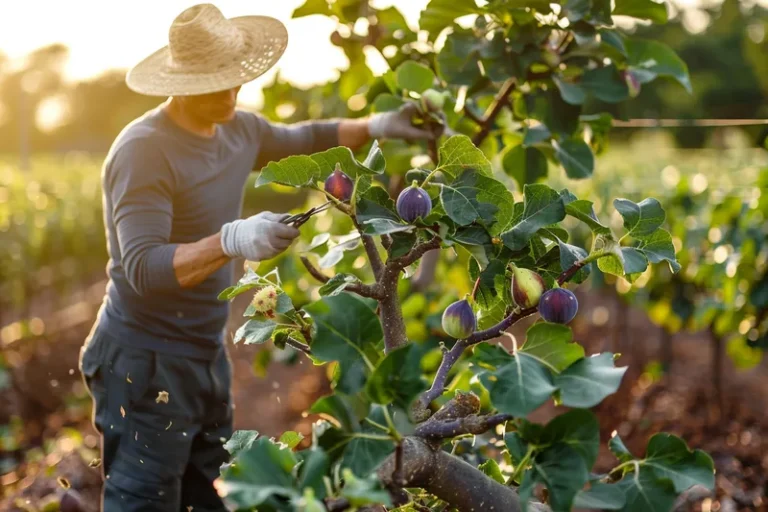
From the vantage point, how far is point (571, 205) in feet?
4.02

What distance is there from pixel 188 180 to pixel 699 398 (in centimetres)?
399

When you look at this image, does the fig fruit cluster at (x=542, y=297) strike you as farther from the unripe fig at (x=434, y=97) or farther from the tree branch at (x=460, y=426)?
the unripe fig at (x=434, y=97)

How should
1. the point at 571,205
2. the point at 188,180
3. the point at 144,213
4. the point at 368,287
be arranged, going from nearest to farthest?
1. the point at 571,205
2. the point at 368,287
3. the point at 144,213
4. the point at 188,180

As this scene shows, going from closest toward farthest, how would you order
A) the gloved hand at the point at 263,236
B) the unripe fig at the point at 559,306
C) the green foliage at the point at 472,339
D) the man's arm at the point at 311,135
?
the green foliage at the point at 472,339, the unripe fig at the point at 559,306, the gloved hand at the point at 263,236, the man's arm at the point at 311,135

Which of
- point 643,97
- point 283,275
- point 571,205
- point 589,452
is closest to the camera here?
point 589,452

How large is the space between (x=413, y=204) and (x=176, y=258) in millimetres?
876

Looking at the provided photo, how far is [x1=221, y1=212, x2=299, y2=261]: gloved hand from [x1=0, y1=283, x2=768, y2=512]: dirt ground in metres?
0.98

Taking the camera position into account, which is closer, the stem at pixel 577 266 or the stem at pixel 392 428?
the stem at pixel 392 428

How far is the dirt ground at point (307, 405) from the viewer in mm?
3232

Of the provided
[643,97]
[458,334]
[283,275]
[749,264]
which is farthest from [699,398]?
[643,97]

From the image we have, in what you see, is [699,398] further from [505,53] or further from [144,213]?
[144,213]

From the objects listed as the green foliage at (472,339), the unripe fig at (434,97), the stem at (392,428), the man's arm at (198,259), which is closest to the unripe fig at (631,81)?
the green foliage at (472,339)

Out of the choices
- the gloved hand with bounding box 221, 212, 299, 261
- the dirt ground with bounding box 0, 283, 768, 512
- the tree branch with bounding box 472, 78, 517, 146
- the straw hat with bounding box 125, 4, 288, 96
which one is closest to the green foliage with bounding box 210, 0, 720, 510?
the gloved hand with bounding box 221, 212, 299, 261

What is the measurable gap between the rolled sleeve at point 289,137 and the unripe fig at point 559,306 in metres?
1.46
